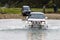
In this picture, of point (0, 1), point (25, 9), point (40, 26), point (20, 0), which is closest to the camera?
point (40, 26)

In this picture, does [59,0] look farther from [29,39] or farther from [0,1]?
[29,39]

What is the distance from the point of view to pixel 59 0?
206 feet

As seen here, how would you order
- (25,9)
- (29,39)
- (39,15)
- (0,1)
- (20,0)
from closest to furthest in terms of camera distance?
(29,39)
(39,15)
(25,9)
(20,0)
(0,1)

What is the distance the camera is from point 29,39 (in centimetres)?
1547

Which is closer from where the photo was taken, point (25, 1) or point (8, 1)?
point (25, 1)

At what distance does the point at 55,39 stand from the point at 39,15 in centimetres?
1143

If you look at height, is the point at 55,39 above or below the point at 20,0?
above

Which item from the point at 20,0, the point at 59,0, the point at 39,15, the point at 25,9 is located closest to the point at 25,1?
the point at 20,0

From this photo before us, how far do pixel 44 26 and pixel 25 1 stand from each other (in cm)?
4645

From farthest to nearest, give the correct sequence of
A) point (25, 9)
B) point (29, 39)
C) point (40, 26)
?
point (25, 9) < point (40, 26) < point (29, 39)

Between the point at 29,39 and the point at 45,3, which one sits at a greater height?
the point at 29,39

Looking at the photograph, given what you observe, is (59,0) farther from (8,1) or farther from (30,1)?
(8,1)

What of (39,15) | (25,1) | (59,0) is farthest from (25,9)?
(39,15)

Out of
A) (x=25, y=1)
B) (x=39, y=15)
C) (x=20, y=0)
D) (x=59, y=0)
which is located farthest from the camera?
(x=20, y=0)
